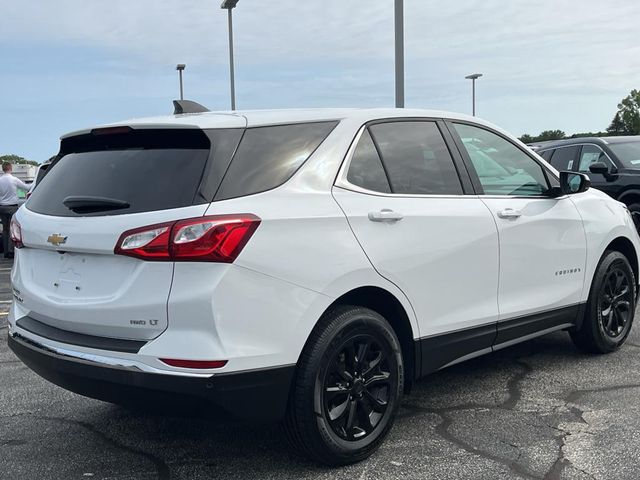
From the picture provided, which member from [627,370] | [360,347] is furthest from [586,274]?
[360,347]

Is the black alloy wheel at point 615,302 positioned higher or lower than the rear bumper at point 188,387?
lower

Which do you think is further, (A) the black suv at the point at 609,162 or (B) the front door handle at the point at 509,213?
(A) the black suv at the point at 609,162

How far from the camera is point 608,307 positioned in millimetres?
5113

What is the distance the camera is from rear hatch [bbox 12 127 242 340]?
2877mm

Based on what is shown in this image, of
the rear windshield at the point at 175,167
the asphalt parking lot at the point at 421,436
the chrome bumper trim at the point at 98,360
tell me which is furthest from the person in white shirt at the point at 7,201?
the chrome bumper trim at the point at 98,360

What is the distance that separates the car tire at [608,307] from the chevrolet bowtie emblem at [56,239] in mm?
3587

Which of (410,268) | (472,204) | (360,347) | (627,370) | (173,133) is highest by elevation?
(173,133)

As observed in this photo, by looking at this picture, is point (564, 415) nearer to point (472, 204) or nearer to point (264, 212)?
point (472, 204)

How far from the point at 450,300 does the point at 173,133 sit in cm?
171

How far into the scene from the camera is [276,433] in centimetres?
377

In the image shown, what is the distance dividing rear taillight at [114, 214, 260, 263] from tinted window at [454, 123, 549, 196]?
186 centimetres

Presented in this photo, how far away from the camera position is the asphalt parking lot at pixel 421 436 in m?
3.28

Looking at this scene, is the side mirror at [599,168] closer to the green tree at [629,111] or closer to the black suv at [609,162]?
the black suv at [609,162]

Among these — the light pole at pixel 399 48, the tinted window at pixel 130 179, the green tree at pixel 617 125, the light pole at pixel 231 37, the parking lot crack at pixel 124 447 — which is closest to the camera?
the tinted window at pixel 130 179
